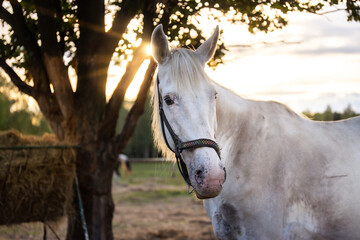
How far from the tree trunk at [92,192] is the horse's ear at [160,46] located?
2184mm

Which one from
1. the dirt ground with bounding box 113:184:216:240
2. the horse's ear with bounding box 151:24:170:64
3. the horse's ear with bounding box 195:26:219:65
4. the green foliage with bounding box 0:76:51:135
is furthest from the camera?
the green foliage with bounding box 0:76:51:135

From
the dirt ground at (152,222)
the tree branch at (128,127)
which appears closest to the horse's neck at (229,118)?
the tree branch at (128,127)

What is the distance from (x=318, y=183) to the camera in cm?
294

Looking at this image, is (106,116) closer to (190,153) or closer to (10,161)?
(10,161)

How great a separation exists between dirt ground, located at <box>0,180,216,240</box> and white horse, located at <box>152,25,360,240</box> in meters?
2.46

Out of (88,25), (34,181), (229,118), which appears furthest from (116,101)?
(229,118)

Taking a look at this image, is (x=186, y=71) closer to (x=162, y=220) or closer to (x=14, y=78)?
(x=14, y=78)

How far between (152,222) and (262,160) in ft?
18.2

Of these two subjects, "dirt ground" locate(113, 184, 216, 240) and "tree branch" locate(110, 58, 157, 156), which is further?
"dirt ground" locate(113, 184, 216, 240)

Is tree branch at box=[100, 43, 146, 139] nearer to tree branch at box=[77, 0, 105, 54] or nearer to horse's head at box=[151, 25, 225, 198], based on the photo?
tree branch at box=[77, 0, 105, 54]

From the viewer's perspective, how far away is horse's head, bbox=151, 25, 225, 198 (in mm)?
2354

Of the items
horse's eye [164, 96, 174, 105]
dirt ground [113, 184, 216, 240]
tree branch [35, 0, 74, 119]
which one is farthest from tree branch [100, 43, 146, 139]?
dirt ground [113, 184, 216, 240]

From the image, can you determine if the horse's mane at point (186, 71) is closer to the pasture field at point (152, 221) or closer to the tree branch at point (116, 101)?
the pasture field at point (152, 221)

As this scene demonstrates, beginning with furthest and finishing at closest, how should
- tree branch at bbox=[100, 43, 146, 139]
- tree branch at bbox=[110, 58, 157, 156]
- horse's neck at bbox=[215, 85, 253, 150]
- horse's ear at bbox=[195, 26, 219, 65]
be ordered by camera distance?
1. tree branch at bbox=[110, 58, 157, 156]
2. tree branch at bbox=[100, 43, 146, 139]
3. horse's neck at bbox=[215, 85, 253, 150]
4. horse's ear at bbox=[195, 26, 219, 65]
